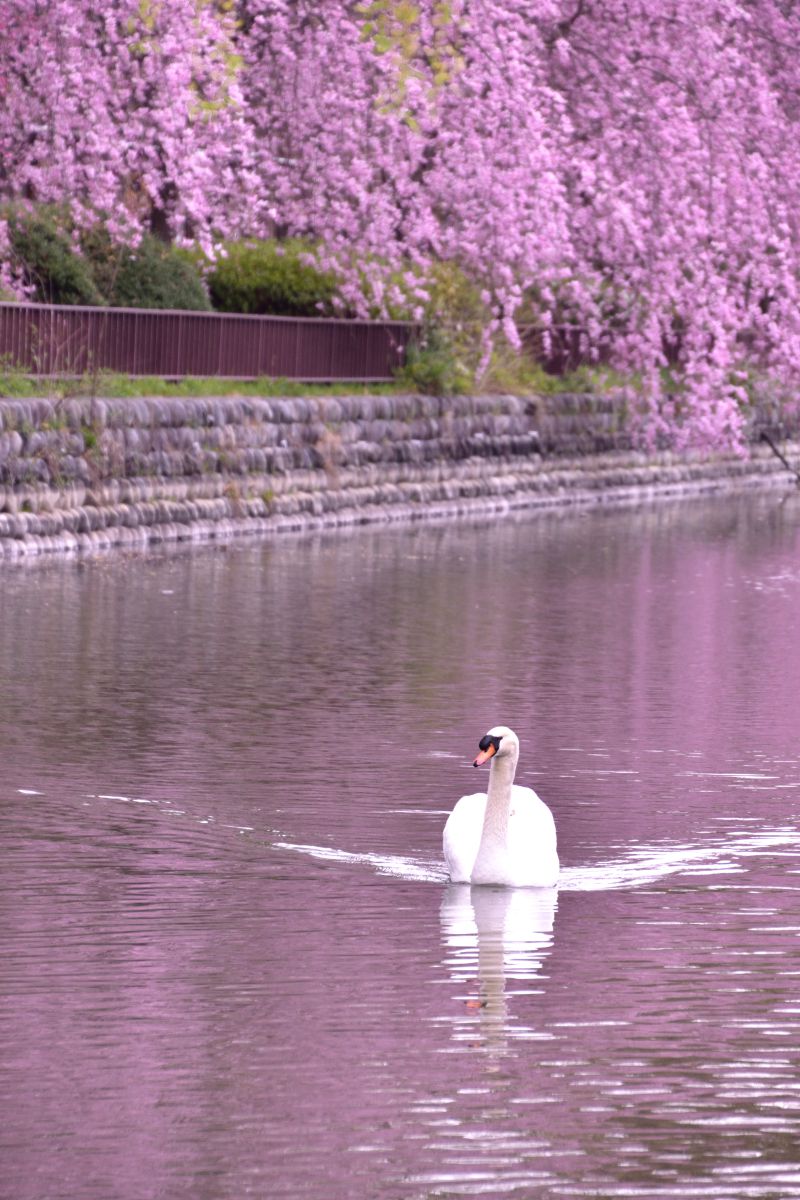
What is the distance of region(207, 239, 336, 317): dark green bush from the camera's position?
118 feet

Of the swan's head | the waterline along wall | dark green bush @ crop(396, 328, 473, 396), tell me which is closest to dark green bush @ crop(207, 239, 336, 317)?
dark green bush @ crop(396, 328, 473, 396)

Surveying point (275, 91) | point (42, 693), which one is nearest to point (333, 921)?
point (42, 693)

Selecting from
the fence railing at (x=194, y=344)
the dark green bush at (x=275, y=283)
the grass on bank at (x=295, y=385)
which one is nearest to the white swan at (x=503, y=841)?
A: the grass on bank at (x=295, y=385)

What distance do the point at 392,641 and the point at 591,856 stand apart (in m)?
8.25

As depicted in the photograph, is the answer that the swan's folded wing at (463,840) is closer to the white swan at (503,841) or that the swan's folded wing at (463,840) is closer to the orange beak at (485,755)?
the white swan at (503,841)

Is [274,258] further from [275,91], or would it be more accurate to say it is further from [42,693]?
[42,693]

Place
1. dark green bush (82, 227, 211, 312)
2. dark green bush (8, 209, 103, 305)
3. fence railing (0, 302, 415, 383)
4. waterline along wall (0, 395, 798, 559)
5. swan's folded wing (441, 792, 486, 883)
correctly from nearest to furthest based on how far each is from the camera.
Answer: swan's folded wing (441, 792, 486, 883)
waterline along wall (0, 395, 798, 559)
fence railing (0, 302, 415, 383)
dark green bush (8, 209, 103, 305)
dark green bush (82, 227, 211, 312)

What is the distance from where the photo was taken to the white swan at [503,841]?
1059 cm

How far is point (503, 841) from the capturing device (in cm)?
1061

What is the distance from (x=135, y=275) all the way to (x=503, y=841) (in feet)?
75.7

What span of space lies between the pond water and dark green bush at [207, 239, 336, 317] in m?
15.5

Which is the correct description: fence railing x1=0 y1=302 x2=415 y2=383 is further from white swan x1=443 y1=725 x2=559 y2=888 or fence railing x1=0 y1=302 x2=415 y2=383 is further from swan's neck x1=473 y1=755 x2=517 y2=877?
swan's neck x1=473 y1=755 x2=517 y2=877

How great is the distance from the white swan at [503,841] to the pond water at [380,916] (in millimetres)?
97

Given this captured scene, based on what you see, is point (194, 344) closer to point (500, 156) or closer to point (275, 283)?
point (275, 283)
